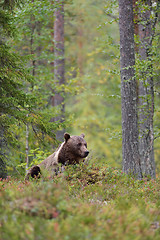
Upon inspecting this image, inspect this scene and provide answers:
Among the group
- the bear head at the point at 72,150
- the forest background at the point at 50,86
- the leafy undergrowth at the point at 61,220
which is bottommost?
the leafy undergrowth at the point at 61,220

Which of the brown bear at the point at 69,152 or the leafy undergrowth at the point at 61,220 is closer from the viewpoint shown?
the leafy undergrowth at the point at 61,220

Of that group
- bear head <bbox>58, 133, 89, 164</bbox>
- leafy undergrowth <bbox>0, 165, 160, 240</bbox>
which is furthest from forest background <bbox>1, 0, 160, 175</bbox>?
leafy undergrowth <bbox>0, 165, 160, 240</bbox>

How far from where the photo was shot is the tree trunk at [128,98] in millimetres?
9672

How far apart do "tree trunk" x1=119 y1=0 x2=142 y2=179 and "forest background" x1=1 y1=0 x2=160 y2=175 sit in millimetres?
791

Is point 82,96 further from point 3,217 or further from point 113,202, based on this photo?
point 3,217

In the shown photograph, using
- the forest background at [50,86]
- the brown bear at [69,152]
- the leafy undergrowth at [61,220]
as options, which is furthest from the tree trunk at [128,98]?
the leafy undergrowth at [61,220]

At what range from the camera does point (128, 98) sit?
9914 mm

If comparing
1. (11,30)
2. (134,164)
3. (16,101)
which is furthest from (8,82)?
(134,164)

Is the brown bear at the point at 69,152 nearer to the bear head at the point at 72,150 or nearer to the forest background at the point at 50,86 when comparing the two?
→ the bear head at the point at 72,150

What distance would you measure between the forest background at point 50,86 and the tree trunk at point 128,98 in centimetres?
79

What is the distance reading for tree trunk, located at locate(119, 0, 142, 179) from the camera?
9.67 metres

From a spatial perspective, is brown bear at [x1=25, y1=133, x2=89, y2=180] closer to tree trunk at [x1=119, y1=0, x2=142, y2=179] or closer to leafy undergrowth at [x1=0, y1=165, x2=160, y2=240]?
tree trunk at [x1=119, y1=0, x2=142, y2=179]

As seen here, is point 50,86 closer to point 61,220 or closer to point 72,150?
point 72,150

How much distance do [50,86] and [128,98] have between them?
8.85 m
